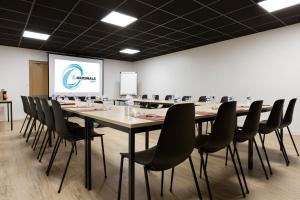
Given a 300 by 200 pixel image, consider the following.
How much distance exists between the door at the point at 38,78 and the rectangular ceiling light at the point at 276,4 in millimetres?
6951

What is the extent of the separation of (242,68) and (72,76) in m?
6.01

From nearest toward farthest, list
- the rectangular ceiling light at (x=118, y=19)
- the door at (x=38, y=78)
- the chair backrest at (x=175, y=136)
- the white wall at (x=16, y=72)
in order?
the chair backrest at (x=175, y=136) < the rectangular ceiling light at (x=118, y=19) < the white wall at (x=16, y=72) < the door at (x=38, y=78)

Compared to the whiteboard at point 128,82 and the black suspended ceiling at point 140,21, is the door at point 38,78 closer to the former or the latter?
the black suspended ceiling at point 140,21

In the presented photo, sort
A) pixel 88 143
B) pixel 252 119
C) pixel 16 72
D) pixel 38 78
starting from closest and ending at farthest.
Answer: pixel 88 143
pixel 252 119
pixel 16 72
pixel 38 78

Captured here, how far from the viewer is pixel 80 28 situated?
4.70 metres

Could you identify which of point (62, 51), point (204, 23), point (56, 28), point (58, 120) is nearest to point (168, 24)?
point (204, 23)

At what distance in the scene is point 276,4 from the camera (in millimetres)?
3553

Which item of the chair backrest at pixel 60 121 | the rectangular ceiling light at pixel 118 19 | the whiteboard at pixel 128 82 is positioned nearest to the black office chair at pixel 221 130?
the chair backrest at pixel 60 121

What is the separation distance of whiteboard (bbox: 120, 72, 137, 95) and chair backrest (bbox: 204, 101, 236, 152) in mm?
7446

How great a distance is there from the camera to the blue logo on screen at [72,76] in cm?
745

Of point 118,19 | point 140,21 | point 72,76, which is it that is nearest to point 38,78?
point 72,76

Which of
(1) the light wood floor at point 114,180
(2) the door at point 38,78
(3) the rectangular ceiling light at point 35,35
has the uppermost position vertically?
(3) the rectangular ceiling light at point 35,35

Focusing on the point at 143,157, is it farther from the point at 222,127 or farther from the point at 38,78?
the point at 38,78

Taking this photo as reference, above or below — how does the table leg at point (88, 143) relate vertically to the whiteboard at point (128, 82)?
below
